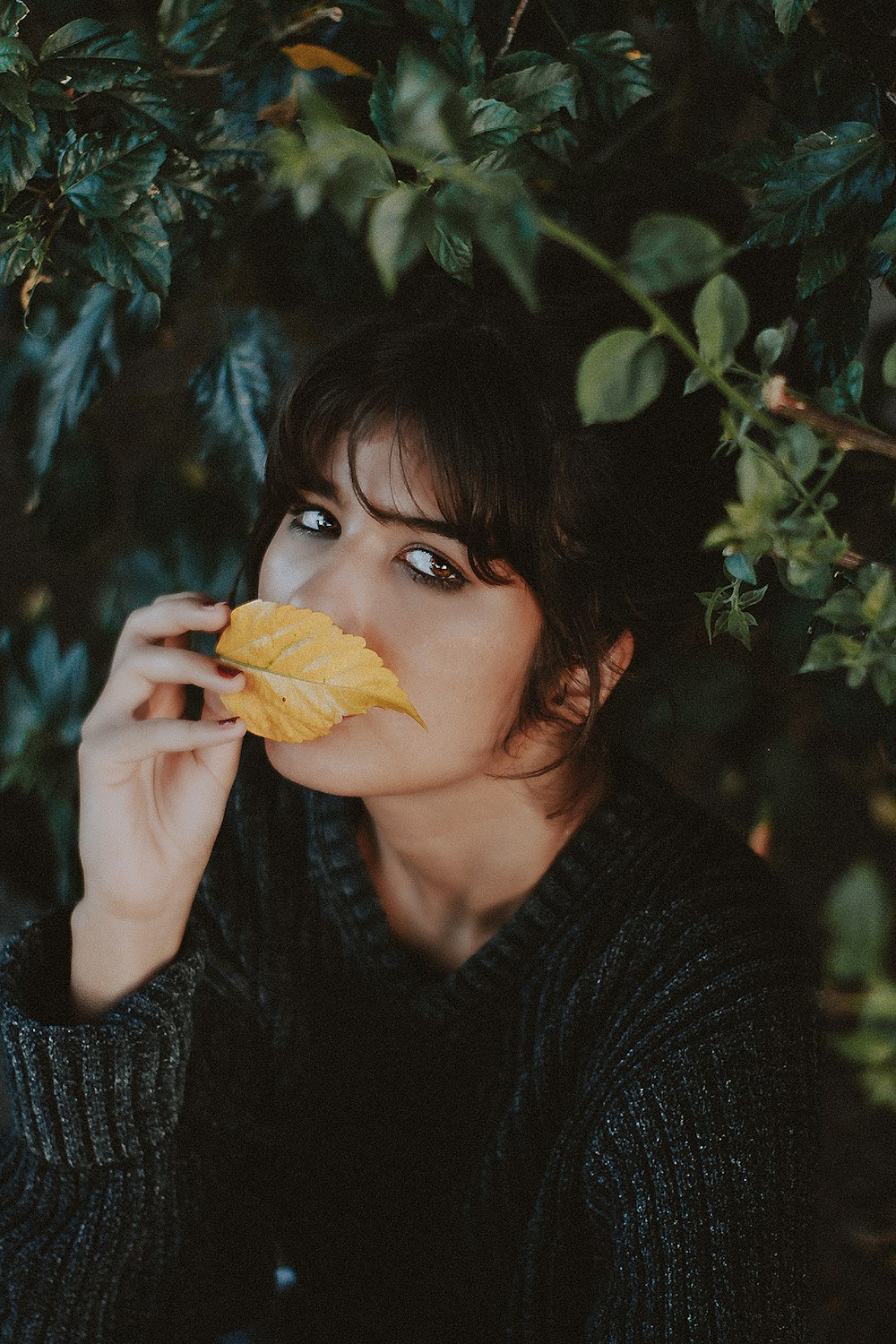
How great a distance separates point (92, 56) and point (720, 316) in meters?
0.61

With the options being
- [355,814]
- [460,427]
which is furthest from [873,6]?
[355,814]

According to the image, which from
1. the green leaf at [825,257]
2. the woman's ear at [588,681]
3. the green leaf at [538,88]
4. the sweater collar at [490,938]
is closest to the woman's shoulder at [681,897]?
the sweater collar at [490,938]

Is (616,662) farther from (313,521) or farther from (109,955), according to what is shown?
(109,955)

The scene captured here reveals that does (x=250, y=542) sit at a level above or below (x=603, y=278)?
below

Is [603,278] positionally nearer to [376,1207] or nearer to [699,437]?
[699,437]

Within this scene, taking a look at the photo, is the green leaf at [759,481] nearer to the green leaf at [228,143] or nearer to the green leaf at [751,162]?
the green leaf at [751,162]

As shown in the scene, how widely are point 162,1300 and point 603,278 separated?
114 centimetres

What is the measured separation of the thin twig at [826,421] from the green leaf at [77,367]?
814mm

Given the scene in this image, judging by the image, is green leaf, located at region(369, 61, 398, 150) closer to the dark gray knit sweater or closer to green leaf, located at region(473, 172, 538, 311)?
green leaf, located at region(473, 172, 538, 311)

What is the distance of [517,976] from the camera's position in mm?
1159

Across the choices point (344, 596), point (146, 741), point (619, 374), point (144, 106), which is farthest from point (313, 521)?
point (619, 374)

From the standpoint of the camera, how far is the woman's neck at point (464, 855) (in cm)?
117

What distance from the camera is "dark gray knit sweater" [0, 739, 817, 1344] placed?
0.91 metres

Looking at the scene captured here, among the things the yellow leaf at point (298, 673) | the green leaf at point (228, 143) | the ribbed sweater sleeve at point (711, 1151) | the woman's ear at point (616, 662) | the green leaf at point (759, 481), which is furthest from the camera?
the woman's ear at point (616, 662)
